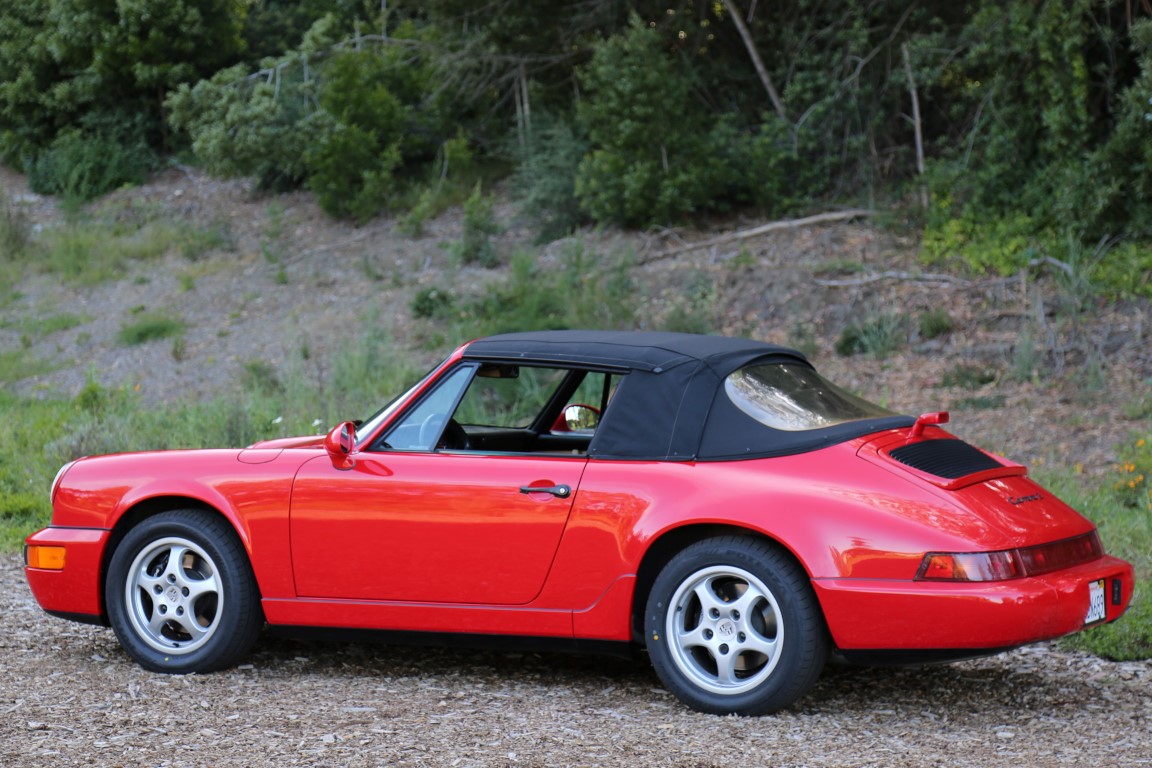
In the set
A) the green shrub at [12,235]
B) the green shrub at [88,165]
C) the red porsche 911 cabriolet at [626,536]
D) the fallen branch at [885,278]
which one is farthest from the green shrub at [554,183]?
the red porsche 911 cabriolet at [626,536]

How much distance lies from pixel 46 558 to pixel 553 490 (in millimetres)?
2295

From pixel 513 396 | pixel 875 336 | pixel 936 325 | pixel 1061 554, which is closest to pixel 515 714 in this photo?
pixel 1061 554

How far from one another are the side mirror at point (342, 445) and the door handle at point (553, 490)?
77cm

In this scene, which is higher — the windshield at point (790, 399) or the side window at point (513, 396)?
the windshield at point (790, 399)

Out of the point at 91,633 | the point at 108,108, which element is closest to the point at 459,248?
the point at 108,108

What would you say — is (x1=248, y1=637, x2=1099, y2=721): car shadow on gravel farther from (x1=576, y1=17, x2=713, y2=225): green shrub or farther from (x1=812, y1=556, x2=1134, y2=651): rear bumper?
(x1=576, y1=17, x2=713, y2=225): green shrub

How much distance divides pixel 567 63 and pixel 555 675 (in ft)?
51.9

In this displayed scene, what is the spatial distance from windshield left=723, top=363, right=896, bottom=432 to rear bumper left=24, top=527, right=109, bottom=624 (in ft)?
8.94

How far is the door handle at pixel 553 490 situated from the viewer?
209 inches

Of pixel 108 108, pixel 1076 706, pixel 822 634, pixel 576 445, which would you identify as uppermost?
pixel 108 108

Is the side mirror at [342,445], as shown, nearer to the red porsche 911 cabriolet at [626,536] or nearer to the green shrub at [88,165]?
the red porsche 911 cabriolet at [626,536]

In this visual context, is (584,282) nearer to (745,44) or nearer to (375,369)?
(375,369)

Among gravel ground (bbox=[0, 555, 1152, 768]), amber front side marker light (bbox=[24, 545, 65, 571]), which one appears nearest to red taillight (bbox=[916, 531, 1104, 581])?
gravel ground (bbox=[0, 555, 1152, 768])

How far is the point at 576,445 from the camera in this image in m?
6.39
